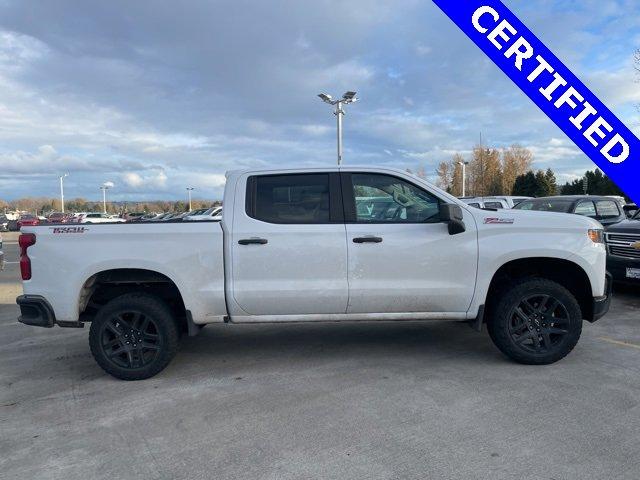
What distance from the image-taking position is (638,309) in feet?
23.9

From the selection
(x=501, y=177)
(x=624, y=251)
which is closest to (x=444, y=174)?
(x=501, y=177)

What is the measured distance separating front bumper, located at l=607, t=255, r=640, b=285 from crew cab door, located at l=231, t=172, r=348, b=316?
553cm

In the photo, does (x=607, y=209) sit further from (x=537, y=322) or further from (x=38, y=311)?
(x=38, y=311)

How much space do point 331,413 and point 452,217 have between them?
1.99 metres

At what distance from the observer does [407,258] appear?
460 cm

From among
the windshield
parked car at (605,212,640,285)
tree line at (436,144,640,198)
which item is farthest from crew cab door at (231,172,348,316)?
tree line at (436,144,640,198)

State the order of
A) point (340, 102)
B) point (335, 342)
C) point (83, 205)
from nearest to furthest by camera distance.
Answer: point (335, 342) → point (340, 102) → point (83, 205)

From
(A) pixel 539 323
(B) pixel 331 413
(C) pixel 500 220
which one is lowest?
(B) pixel 331 413

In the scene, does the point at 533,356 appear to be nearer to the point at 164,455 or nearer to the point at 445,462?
the point at 445,462

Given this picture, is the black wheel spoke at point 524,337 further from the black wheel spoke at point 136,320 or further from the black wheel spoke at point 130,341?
the black wheel spoke at point 136,320

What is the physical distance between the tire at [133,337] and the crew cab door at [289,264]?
2.44 ft

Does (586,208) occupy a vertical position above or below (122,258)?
above

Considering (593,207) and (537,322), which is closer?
(537,322)

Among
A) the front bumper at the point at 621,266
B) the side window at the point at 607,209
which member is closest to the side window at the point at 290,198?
the front bumper at the point at 621,266
